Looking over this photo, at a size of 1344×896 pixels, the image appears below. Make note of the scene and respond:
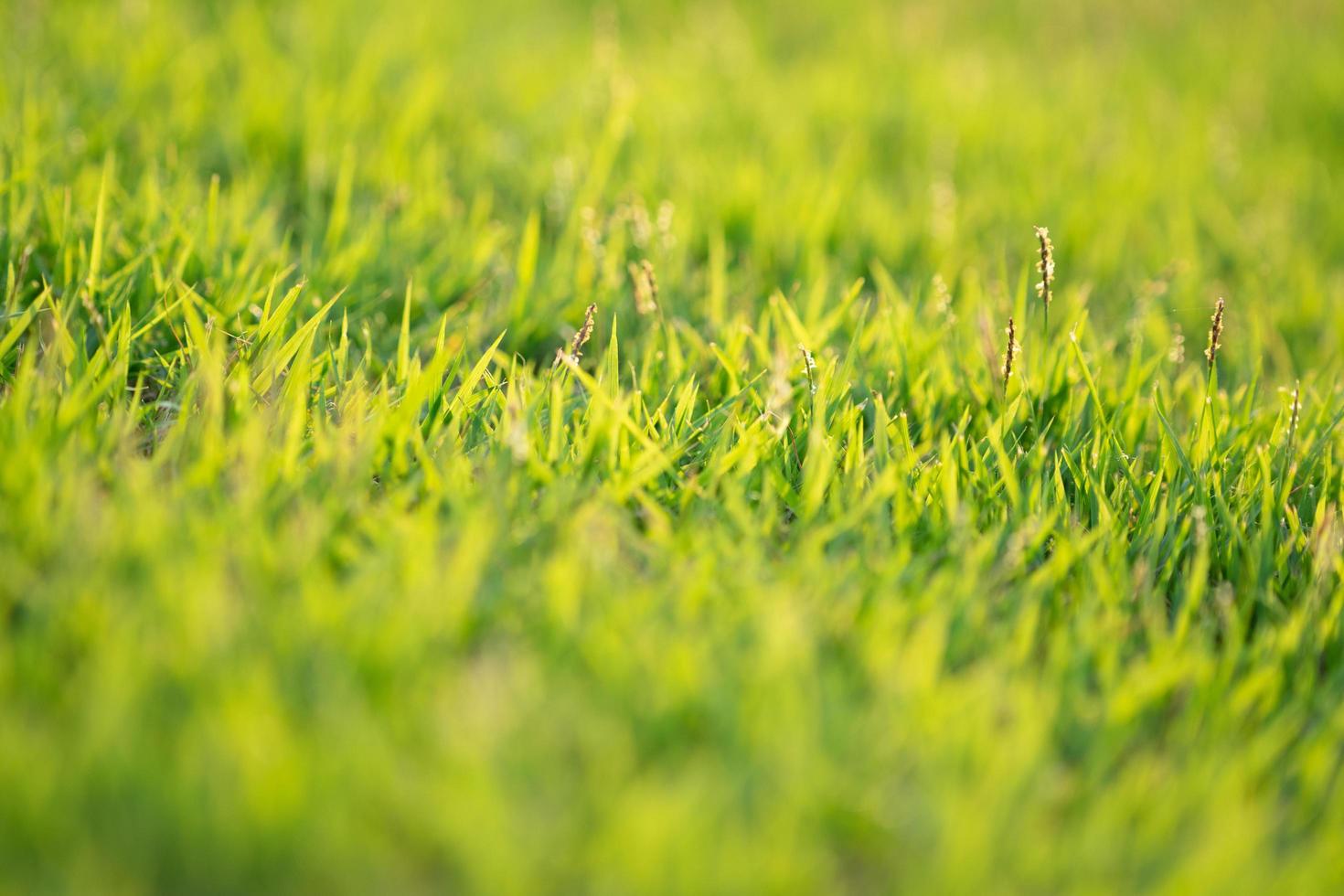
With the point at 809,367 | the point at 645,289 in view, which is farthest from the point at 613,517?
the point at 645,289

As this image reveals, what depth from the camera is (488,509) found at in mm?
1637

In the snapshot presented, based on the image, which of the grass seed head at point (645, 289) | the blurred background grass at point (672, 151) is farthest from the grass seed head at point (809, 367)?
the blurred background grass at point (672, 151)

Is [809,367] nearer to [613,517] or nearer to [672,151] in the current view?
[613,517]

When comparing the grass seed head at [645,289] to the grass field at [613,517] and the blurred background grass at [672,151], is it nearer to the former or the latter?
the grass field at [613,517]

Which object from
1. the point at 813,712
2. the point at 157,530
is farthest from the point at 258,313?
the point at 813,712

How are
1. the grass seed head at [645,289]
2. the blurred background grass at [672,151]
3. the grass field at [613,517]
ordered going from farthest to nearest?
the blurred background grass at [672,151] < the grass seed head at [645,289] < the grass field at [613,517]

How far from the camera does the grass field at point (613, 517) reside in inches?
46.7

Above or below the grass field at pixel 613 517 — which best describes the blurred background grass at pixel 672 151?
above

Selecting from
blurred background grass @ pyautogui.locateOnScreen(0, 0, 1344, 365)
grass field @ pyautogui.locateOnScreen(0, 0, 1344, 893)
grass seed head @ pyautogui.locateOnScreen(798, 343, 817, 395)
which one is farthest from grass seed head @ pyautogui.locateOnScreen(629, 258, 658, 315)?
grass seed head @ pyautogui.locateOnScreen(798, 343, 817, 395)

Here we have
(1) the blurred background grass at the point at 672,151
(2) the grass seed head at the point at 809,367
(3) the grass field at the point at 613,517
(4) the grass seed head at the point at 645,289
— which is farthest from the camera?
(1) the blurred background grass at the point at 672,151

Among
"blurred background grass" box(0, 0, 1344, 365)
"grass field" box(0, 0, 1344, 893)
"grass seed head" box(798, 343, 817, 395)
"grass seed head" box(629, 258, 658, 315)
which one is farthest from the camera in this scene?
"blurred background grass" box(0, 0, 1344, 365)

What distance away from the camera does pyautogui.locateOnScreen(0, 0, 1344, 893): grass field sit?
3.89ft

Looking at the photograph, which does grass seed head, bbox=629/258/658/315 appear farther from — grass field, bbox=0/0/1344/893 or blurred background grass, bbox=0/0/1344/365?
blurred background grass, bbox=0/0/1344/365

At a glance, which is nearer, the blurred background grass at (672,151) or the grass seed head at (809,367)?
the grass seed head at (809,367)
